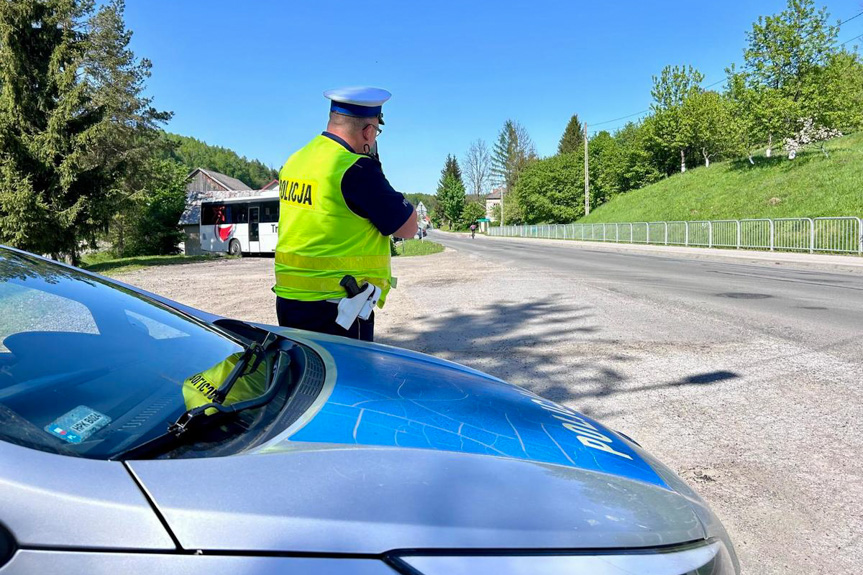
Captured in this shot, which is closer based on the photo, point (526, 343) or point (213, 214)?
point (526, 343)

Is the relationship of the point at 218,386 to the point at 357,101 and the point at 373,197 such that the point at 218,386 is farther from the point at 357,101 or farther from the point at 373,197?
the point at 357,101

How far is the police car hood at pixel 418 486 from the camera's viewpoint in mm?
983

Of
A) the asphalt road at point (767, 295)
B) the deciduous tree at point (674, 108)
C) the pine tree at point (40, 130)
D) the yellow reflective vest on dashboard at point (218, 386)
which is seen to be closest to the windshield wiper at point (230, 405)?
the yellow reflective vest on dashboard at point (218, 386)

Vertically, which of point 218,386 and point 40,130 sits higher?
point 40,130

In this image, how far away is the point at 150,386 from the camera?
1575 millimetres

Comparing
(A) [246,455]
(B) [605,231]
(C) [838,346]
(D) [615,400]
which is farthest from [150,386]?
(B) [605,231]

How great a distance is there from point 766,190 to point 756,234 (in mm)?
9077

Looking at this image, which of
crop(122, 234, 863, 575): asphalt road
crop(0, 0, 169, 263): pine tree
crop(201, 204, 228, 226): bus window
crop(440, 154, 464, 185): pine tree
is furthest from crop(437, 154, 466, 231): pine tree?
crop(122, 234, 863, 575): asphalt road

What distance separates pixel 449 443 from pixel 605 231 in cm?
3788

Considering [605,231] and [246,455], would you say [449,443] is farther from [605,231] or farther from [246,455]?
[605,231]

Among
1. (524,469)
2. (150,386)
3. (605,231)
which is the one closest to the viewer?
(524,469)

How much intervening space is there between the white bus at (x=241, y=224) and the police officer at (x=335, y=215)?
25.8 meters

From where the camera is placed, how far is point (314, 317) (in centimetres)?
270

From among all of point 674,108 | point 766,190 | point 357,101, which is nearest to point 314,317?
point 357,101
